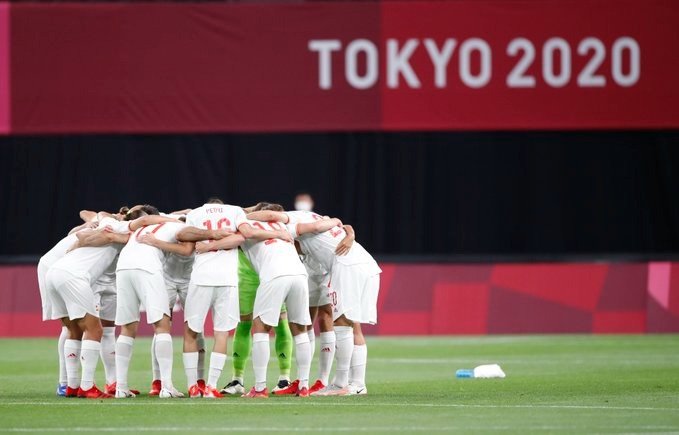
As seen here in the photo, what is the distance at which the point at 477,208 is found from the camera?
31.0 m

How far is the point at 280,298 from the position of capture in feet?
50.6

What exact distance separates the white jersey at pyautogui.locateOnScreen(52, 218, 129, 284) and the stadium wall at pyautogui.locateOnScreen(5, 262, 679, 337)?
10131 mm

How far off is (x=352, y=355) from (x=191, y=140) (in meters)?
14.5

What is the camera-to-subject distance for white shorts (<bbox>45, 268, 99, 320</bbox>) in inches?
625

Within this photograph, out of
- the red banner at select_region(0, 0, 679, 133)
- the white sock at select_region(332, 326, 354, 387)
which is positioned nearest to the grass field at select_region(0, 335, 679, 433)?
the white sock at select_region(332, 326, 354, 387)

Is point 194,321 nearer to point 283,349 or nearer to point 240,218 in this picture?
point 240,218

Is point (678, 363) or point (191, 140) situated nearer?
point (678, 363)

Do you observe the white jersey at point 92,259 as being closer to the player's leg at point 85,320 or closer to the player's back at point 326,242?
the player's leg at point 85,320

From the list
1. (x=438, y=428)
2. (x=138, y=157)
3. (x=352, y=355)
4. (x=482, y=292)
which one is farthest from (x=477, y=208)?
(x=438, y=428)

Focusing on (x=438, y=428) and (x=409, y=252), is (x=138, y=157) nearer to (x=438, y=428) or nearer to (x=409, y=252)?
(x=409, y=252)

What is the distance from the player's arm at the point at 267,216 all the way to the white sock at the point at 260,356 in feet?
4.19

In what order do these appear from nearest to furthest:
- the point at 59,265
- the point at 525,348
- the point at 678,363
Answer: the point at 59,265 → the point at 678,363 → the point at 525,348

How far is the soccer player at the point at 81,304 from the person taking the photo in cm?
1566

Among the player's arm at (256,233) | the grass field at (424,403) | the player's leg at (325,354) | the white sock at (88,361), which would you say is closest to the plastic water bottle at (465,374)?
the grass field at (424,403)
